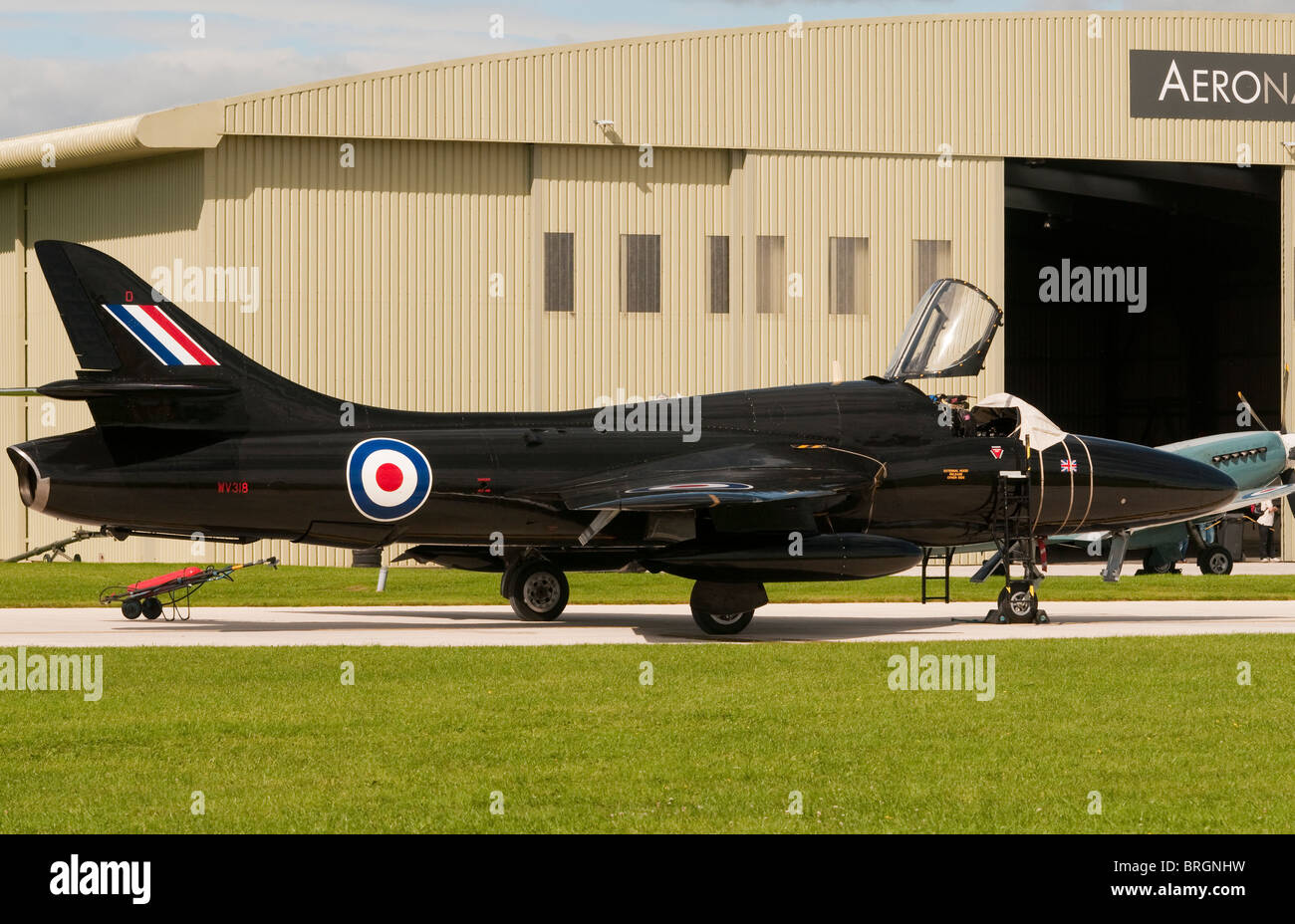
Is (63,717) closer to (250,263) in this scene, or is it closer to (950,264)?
(250,263)

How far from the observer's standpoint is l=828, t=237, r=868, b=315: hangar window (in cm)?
3706

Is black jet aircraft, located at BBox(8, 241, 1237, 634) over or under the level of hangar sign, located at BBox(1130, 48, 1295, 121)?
under

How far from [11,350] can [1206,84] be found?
3158 cm

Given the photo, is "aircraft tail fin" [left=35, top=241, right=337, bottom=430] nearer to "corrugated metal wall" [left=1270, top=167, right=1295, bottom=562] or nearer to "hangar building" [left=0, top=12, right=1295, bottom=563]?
"hangar building" [left=0, top=12, right=1295, bottom=563]

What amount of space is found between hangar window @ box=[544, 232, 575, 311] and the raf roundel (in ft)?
56.5

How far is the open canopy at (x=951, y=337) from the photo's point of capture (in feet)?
68.3

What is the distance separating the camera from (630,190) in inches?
1421

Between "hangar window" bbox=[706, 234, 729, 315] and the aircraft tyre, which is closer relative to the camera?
the aircraft tyre

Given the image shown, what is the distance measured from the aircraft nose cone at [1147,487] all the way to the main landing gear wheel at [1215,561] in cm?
1408

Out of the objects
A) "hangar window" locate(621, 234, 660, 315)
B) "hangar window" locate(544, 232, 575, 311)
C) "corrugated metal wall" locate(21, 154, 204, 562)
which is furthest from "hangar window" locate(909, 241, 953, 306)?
"corrugated metal wall" locate(21, 154, 204, 562)

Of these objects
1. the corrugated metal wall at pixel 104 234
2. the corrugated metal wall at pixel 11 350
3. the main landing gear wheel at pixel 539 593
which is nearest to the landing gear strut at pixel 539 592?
the main landing gear wheel at pixel 539 593

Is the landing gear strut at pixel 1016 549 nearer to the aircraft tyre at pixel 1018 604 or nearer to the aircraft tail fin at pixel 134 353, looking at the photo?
the aircraft tyre at pixel 1018 604
